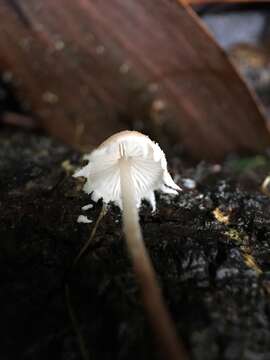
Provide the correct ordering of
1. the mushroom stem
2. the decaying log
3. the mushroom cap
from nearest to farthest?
1. the mushroom stem
2. the mushroom cap
3. the decaying log

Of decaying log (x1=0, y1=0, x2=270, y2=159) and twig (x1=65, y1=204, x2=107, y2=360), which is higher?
decaying log (x1=0, y1=0, x2=270, y2=159)

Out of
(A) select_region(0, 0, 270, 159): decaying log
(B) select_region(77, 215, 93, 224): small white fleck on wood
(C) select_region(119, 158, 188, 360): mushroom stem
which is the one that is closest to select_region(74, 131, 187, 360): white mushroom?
(C) select_region(119, 158, 188, 360): mushroom stem

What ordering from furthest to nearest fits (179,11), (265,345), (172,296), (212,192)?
(179,11)
(212,192)
(172,296)
(265,345)

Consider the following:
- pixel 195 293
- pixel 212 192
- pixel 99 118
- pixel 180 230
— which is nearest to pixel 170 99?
pixel 99 118

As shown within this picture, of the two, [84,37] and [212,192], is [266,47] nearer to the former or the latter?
[84,37]

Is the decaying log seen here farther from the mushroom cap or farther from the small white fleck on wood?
the small white fleck on wood
